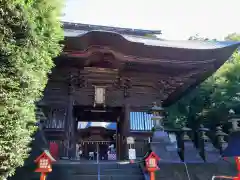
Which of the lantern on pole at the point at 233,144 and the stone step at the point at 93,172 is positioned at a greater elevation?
the lantern on pole at the point at 233,144

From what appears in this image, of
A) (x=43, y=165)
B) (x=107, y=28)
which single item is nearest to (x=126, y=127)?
Result: (x=43, y=165)

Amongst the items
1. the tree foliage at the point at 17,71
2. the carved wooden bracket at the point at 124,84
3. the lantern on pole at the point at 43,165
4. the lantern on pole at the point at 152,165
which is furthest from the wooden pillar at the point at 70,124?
the tree foliage at the point at 17,71

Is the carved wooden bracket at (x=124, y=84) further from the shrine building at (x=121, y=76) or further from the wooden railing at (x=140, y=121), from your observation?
the wooden railing at (x=140, y=121)

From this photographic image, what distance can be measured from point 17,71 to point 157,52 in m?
5.72

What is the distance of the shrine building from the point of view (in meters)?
8.42

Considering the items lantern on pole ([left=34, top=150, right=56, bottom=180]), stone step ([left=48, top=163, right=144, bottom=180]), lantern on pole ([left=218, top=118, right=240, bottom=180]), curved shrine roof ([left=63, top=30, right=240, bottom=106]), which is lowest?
stone step ([left=48, top=163, right=144, bottom=180])

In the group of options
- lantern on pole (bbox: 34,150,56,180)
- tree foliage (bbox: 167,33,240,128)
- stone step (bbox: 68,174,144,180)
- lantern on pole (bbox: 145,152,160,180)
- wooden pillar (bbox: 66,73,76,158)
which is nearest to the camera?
lantern on pole (bbox: 34,150,56,180)

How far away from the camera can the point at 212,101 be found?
11.5 meters

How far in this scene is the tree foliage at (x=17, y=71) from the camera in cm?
389

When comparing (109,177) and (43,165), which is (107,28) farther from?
(43,165)

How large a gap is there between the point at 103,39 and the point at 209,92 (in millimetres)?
7243

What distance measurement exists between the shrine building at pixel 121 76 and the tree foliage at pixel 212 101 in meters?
1.26

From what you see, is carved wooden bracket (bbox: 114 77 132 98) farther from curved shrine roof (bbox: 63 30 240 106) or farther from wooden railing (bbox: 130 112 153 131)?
wooden railing (bbox: 130 112 153 131)

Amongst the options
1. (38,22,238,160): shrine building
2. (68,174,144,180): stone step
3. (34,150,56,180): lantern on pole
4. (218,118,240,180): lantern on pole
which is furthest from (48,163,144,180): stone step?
(218,118,240,180): lantern on pole
